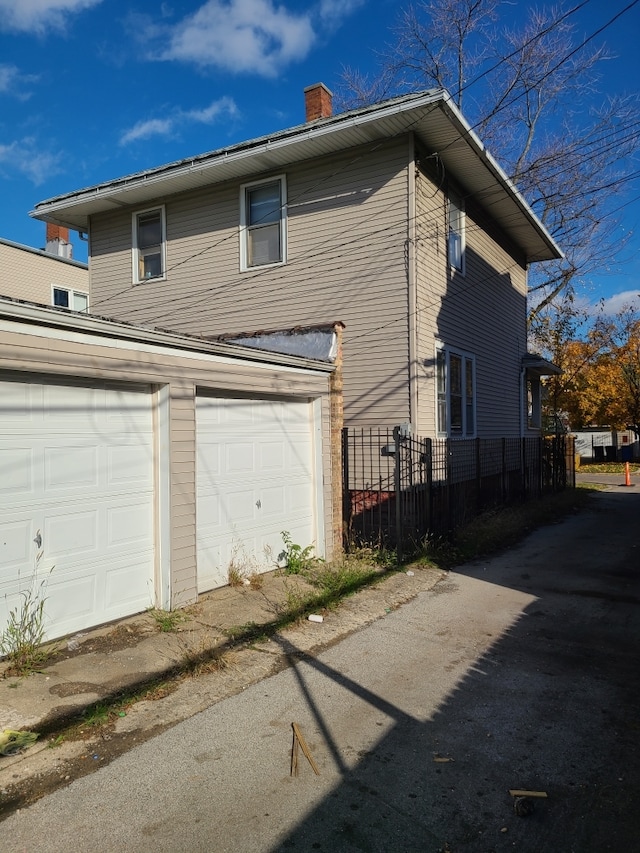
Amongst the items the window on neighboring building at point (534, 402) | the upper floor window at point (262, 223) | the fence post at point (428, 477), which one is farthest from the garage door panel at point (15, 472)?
the window on neighboring building at point (534, 402)

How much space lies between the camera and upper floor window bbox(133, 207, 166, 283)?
13.4 meters

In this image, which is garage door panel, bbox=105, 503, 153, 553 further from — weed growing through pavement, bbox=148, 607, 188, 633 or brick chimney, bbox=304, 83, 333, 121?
brick chimney, bbox=304, 83, 333, 121

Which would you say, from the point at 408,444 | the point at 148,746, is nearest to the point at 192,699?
the point at 148,746

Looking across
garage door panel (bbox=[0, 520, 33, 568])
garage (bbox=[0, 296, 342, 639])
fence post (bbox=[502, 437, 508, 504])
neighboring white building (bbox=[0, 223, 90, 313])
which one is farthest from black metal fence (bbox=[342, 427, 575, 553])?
neighboring white building (bbox=[0, 223, 90, 313])

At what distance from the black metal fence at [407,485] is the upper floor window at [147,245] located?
6.12m

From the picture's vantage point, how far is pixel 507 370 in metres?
16.2

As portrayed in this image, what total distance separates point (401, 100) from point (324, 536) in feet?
22.8

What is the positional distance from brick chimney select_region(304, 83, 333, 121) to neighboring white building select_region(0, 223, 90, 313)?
31.1 ft

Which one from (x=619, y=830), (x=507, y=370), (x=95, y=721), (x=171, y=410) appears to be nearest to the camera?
(x=619, y=830)

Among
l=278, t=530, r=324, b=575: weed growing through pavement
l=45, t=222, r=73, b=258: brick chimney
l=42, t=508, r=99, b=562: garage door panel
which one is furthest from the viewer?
l=45, t=222, r=73, b=258: brick chimney

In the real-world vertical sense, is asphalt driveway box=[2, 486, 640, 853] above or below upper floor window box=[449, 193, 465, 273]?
below

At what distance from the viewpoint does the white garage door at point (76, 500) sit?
5125 millimetres

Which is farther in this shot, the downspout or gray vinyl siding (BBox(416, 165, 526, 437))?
gray vinyl siding (BBox(416, 165, 526, 437))

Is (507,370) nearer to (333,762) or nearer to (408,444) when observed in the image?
(408,444)
